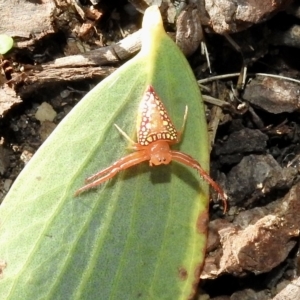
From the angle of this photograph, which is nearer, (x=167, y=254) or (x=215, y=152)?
(x=167, y=254)

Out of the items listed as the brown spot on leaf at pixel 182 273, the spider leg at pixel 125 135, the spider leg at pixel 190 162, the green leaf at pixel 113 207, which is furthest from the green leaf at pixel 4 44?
the brown spot on leaf at pixel 182 273

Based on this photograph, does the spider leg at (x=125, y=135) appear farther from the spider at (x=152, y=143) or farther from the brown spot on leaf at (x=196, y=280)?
the brown spot on leaf at (x=196, y=280)

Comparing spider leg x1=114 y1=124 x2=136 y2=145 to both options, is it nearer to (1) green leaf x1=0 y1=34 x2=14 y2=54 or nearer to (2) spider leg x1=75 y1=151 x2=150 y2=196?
(2) spider leg x1=75 y1=151 x2=150 y2=196

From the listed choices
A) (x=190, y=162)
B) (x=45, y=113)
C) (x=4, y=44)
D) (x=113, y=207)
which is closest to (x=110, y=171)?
(x=113, y=207)

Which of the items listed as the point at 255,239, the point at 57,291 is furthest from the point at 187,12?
the point at 57,291

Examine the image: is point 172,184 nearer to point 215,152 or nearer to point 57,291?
point 215,152

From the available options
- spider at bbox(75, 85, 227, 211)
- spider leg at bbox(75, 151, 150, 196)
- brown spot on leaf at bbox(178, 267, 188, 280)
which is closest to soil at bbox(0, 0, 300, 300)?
brown spot on leaf at bbox(178, 267, 188, 280)
